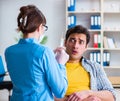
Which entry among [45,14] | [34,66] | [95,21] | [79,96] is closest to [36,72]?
[34,66]

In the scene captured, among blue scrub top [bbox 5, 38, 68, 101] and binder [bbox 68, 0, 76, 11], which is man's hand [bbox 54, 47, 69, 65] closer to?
blue scrub top [bbox 5, 38, 68, 101]

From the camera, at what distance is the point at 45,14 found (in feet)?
20.3

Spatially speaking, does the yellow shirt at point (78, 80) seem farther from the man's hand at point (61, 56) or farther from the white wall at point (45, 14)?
the white wall at point (45, 14)

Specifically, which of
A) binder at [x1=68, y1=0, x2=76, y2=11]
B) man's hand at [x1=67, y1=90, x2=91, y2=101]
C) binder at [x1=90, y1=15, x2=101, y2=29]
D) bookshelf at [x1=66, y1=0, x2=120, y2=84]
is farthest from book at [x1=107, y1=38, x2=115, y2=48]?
man's hand at [x1=67, y1=90, x2=91, y2=101]

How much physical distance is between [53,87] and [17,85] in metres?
0.21

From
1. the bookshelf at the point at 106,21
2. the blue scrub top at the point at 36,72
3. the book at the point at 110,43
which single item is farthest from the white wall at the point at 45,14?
the blue scrub top at the point at 36,72

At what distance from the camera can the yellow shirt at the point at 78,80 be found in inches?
83.9

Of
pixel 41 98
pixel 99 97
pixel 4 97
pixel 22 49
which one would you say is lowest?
pixel 4 97

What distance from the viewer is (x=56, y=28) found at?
6.20m

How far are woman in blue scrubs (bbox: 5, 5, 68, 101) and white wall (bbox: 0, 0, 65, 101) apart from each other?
4596 mm

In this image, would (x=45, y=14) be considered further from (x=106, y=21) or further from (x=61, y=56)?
(x=61, y=56)

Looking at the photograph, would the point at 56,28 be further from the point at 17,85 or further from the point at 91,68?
the point at 17,85

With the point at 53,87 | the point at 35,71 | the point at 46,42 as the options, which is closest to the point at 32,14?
the point at 35,71

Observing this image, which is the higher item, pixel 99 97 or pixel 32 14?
pixel 32 14
